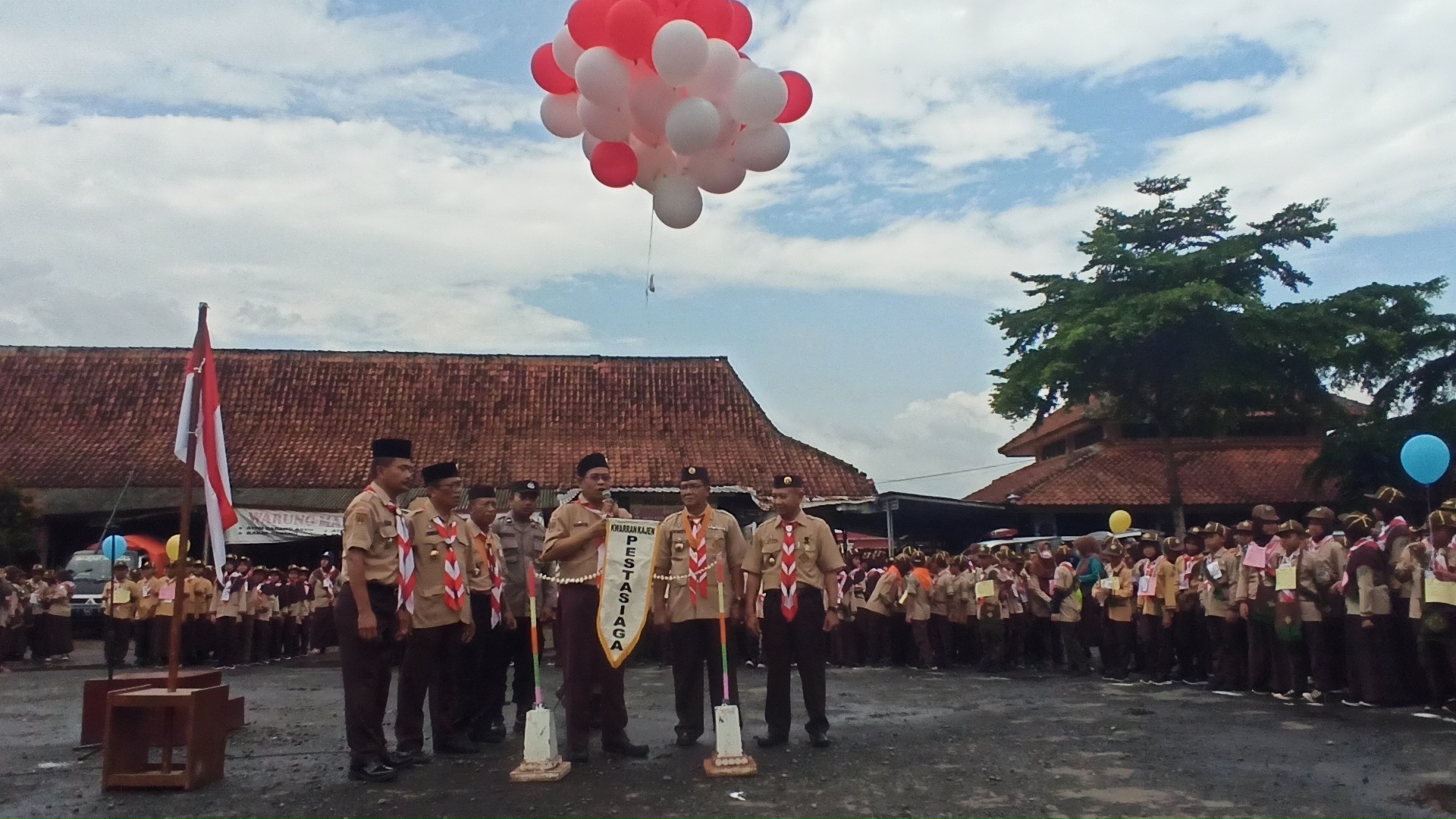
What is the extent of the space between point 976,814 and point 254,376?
26.9m

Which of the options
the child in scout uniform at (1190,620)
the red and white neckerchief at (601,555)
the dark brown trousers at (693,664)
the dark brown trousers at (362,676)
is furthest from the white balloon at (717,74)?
the child in scout uniform at (1190,620)

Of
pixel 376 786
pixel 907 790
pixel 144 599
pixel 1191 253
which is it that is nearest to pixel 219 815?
pixel 376 786

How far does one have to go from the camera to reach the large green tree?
988 inches

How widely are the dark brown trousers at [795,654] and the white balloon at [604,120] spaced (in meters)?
3.44

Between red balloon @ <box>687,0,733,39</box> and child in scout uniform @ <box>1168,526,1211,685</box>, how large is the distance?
7433mm

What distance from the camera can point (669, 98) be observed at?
8.20 metres

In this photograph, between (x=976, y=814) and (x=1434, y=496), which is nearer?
(x=976, y=814)

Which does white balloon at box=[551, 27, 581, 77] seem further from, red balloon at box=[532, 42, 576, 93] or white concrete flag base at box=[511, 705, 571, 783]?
white concrete flag base at box=[511, 705, 571, 783]

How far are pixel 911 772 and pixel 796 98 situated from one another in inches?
192

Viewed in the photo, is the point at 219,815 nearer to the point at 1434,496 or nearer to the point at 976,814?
the point at 976,814

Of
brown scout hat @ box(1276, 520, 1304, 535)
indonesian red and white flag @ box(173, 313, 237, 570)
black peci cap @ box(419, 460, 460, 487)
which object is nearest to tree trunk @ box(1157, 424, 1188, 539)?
brown scout hat @ box(1276, 520, 1304, 535)

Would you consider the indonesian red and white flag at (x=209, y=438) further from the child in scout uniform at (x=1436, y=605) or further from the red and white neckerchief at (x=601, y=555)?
the child in scout uniform at (x=1436, y=605)

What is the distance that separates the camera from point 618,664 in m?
7.38

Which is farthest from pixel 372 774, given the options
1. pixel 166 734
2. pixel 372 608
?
pixel 166 734
